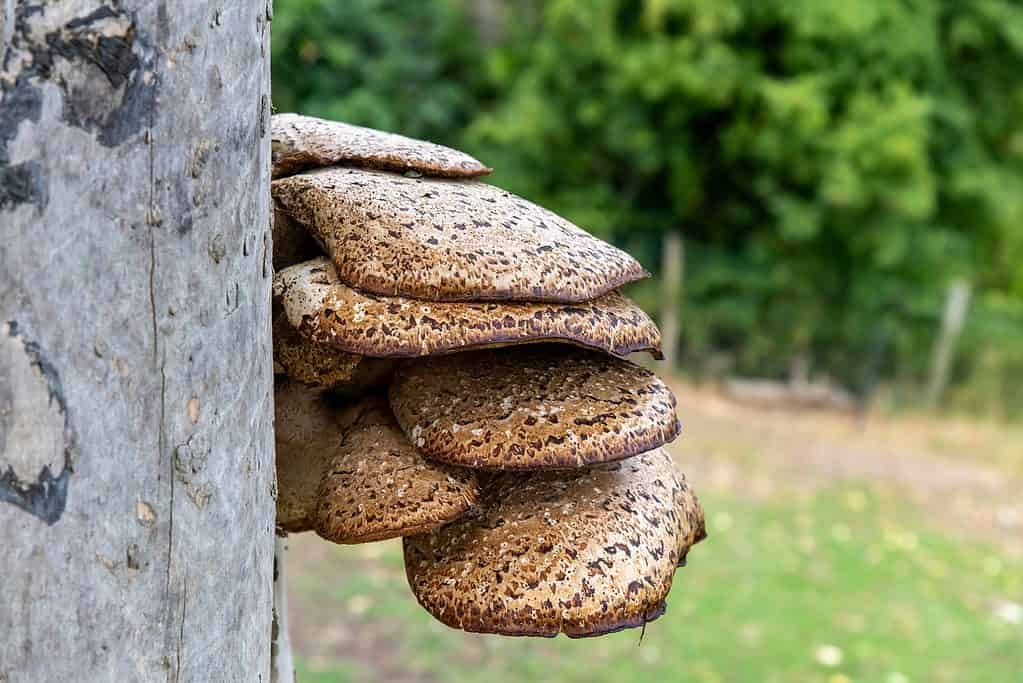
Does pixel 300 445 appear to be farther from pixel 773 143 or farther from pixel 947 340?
pixel 947 340

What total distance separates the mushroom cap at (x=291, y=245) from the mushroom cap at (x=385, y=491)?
30 centimetres

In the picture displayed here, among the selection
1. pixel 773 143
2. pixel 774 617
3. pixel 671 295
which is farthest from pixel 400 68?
pixel 774 617

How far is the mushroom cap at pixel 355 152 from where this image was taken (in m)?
1.56

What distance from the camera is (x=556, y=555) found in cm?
135

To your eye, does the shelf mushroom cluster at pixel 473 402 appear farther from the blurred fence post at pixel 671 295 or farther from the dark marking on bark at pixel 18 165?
the blurred fence post at pixel 671 295

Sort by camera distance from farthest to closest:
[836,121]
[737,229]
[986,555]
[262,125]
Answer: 1. [737,229]
2. [836,121]
3. [986,555]
4. [262,125]

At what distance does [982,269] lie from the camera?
14.4 meters

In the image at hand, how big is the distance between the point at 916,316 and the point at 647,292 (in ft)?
10.9

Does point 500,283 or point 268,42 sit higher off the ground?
point 268,42

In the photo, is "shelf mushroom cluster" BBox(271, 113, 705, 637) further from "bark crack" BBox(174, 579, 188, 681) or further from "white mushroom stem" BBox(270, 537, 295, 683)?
"bark crack" BBox(174, 579, 188, 681)

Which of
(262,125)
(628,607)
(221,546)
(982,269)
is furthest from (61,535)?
(982,269)

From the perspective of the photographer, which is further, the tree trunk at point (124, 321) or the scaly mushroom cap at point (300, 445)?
the scaly mushroom cap at point (300, 445)

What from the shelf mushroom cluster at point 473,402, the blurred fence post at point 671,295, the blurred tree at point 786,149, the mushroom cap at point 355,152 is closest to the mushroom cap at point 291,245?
the shelf mushroom cluster at point 473,402

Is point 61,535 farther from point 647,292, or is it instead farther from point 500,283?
point 647,292
